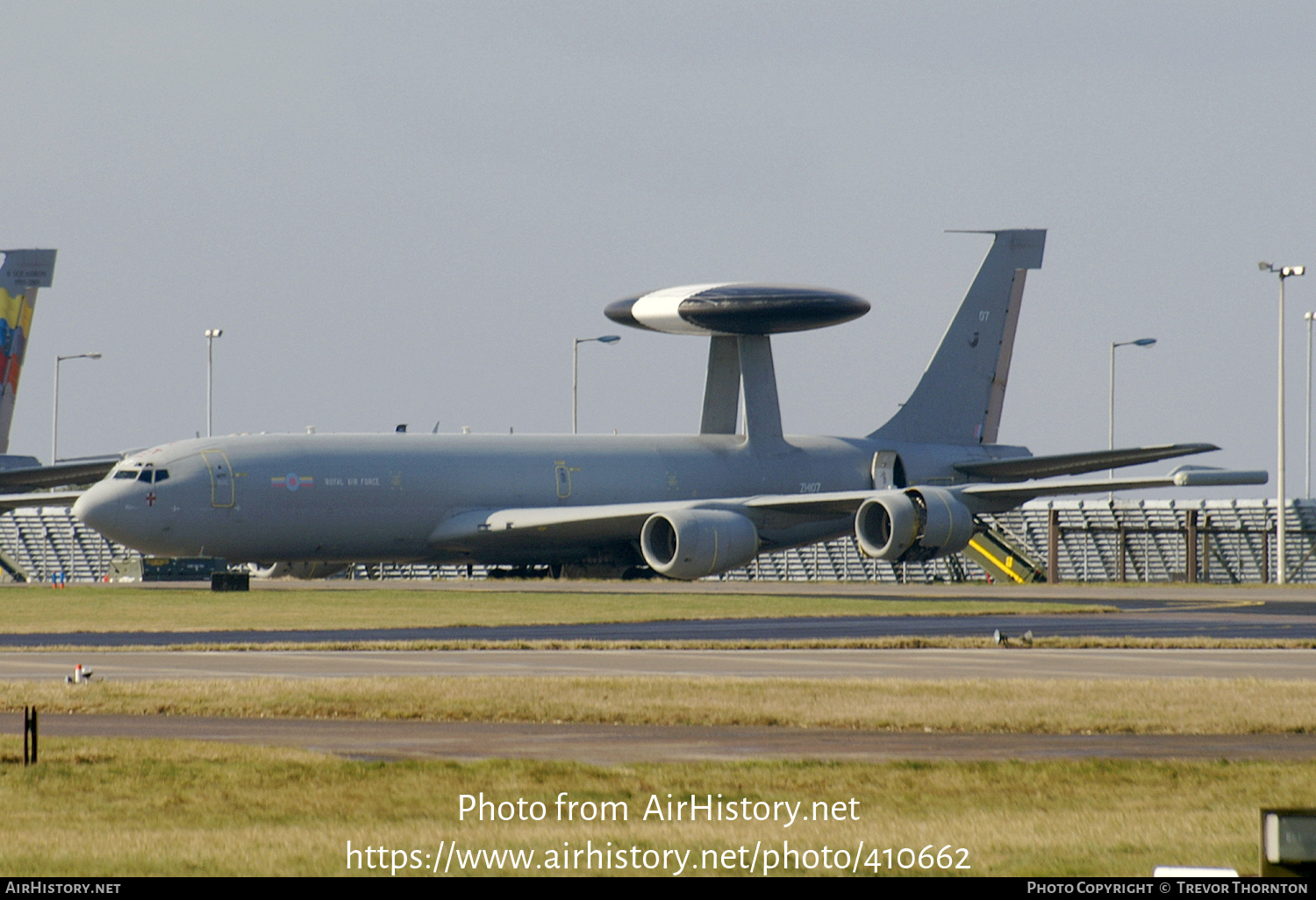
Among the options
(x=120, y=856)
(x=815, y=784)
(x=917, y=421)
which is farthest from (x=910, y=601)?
(x=120, y=856)

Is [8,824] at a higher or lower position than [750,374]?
lower

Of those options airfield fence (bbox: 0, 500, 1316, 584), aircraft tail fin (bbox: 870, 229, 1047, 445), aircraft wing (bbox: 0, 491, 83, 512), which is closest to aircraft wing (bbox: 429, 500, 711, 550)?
aircraft wing (bbox: 0, 491, 83, 512)

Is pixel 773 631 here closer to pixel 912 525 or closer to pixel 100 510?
pixel 912 525

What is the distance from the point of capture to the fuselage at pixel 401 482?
48.3 m

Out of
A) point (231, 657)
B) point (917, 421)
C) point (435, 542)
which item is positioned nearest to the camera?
point (231, 657)

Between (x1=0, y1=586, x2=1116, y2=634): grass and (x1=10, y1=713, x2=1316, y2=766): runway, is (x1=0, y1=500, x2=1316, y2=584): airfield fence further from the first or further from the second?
(x1=10, y1=713, x2=1316, y2=766): runway

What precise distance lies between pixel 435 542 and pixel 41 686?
32.6 meters

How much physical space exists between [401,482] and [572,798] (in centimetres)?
4005

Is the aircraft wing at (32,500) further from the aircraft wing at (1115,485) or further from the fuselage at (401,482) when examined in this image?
the aircraft wing at (1115,485)

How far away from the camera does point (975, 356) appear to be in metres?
64.8

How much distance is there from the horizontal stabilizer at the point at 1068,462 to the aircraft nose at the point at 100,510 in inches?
1031

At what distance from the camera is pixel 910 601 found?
44.3m

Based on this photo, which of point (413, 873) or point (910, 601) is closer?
point (413, 873)

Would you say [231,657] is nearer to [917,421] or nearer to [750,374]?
[750,374]
